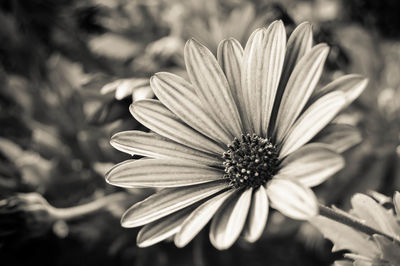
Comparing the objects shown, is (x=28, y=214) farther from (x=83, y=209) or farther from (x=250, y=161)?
(x=250, y=161)

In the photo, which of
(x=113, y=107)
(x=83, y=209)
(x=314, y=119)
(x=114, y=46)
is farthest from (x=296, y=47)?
(x=114, y=46)

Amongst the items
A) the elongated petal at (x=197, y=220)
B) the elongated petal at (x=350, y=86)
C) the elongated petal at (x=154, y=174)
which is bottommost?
the elongated petal at (x=197, y=220)

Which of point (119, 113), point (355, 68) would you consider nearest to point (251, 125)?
point (119, 113)

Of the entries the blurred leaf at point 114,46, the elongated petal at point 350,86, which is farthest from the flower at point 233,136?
the blurred leaf at point 114,46

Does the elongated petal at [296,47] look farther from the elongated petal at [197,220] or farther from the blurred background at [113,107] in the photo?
the blurred background at [113,107]

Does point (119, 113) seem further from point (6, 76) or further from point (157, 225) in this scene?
point (6, 76)

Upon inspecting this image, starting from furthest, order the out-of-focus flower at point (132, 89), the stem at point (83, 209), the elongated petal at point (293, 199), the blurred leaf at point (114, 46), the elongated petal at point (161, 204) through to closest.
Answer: the blurred leaf at point (114, 46), the stem at point (83, 209), the out-of-focus flower at point (132, 89), the elongated petal at point (161, 204), the elongated petal at point (293, 199)

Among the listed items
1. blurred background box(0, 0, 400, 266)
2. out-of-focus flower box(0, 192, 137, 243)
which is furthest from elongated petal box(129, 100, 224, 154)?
out-of-focus flower box(0, 192, 137, 243)
